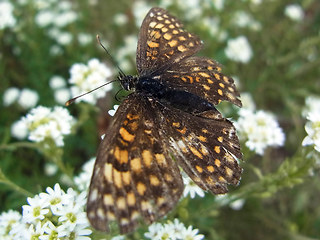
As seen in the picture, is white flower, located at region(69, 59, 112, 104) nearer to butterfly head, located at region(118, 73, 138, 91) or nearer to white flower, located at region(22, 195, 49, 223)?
butterfly head, located at region(118, 73, 138, 91)

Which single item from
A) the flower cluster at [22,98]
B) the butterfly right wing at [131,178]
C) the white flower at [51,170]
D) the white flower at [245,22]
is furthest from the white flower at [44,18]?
the butterfly right wing at [131,178]

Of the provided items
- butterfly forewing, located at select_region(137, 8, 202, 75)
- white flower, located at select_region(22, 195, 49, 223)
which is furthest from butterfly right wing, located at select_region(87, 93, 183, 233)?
butterfly forewing, located at select_region(137, 8, 202, 75)

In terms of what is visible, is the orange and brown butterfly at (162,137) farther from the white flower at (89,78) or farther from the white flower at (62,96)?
the white flower at (62,96)

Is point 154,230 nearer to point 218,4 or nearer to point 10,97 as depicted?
point 10,97

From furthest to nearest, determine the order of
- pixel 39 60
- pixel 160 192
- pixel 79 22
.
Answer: pixel 79 22 → pixel 39 60 → pixel 160 192

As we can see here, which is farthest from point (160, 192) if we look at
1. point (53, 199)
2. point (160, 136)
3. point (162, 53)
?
point (162, 53)

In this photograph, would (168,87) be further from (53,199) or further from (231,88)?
(53,199)

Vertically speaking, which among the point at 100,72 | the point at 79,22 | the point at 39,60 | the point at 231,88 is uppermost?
the point at 79,22

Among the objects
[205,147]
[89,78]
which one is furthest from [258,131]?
[89,78]
